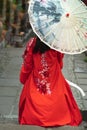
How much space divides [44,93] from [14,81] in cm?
409

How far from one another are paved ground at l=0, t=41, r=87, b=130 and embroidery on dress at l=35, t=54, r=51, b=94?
1.79ft

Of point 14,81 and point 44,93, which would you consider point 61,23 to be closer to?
point 44,93

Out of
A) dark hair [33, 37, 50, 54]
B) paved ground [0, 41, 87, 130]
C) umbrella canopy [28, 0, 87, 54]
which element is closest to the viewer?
umbrella canopy [28, 0, 87, 54]

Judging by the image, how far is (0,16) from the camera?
750 centimetres

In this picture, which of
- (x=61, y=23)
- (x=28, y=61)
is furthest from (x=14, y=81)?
(x=61, y=23)

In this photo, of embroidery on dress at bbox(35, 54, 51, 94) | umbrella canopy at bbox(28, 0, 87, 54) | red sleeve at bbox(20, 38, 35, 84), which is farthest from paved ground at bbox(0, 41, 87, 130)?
umbrella canopy at bbox(28, 0, 87, 54)

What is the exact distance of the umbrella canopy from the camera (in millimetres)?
6309

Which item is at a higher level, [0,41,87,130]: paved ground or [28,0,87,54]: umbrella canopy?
[28,0,87,54]: umbrella canopy

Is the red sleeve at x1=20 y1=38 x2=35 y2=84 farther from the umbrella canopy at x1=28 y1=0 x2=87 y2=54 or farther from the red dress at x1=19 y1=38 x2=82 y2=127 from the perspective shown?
the umbrella canopy at x1=28 y1=0 x2=87 y2=54

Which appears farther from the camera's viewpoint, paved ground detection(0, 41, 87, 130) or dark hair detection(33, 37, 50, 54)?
paved ground detection(0, 41, 87, 130)

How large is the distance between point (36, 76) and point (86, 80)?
4.34m

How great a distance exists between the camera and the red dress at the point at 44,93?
259 inches

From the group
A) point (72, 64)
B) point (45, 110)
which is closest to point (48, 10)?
point (45, 110)

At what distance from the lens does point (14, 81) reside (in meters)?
10.7
